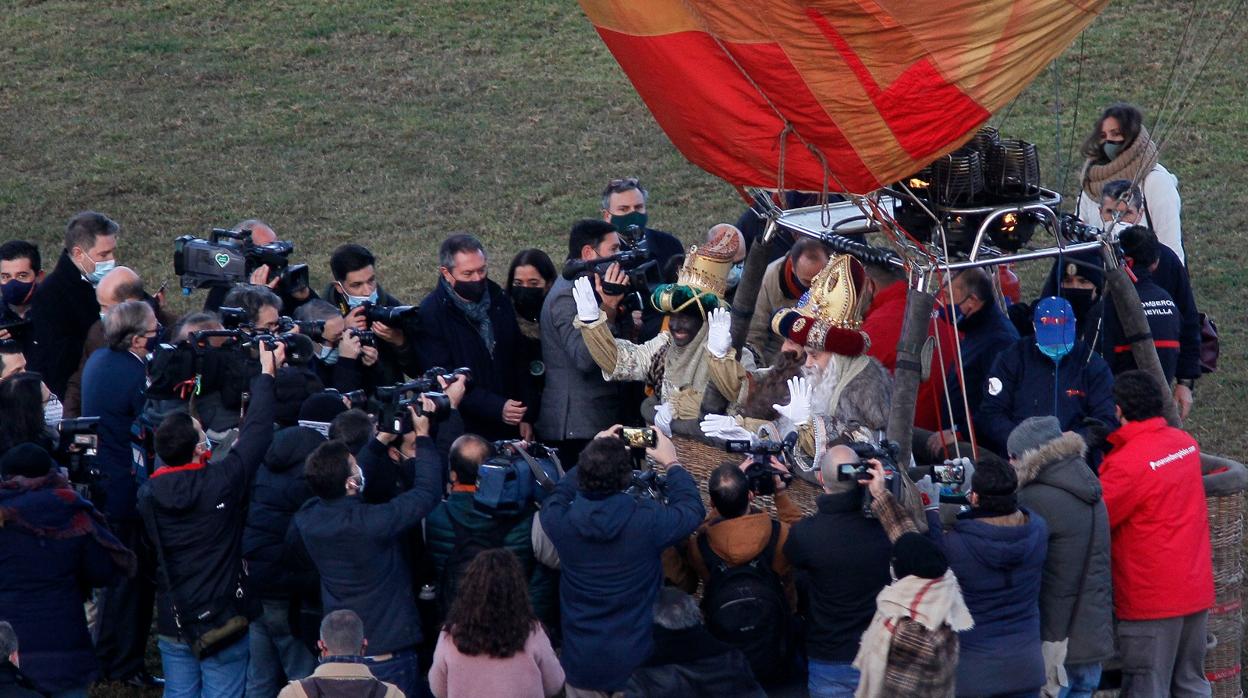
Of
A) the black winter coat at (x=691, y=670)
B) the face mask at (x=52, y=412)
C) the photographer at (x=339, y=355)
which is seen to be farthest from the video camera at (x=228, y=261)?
the black winter coat at (x=691, y=670)

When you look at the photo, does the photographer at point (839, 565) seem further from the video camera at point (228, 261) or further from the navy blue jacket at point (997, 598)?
the video camera at point (228, 261)

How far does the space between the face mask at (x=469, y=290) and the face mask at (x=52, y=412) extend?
1.79 m

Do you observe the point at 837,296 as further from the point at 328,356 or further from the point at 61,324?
the point at 61,324

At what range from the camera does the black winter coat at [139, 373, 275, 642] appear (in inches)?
247

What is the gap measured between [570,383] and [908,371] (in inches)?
75.9

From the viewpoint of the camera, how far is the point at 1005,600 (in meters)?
5.85

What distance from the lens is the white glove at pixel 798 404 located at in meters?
6.68

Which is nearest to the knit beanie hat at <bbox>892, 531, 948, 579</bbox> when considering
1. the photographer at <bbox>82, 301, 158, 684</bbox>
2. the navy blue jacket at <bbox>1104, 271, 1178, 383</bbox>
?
the navy blue jacket at <bbox>1104, 271, 1178, 383</bbox>

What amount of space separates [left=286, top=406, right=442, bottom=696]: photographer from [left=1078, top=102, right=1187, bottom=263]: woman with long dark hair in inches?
182

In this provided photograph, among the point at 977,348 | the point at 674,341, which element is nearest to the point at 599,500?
the point at 674,341

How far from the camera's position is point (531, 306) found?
8.12 m

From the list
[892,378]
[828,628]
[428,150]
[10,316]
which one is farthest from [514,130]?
[828,628]

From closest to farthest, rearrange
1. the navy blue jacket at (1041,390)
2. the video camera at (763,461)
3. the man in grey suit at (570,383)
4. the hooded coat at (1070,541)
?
the hooded coat at (1070,541) → the video camera at (763,461) → the navy blue jacket at (1041,390) → the man in grey suit at (570,383)

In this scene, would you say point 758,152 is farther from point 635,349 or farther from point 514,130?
point 514,130
